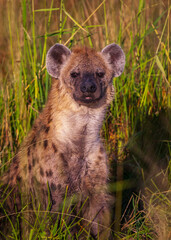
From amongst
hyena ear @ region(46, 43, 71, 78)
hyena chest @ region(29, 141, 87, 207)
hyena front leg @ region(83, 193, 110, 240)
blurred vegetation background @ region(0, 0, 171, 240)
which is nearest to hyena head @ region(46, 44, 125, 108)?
hyena ear @ region(46, 43, 71, 78)

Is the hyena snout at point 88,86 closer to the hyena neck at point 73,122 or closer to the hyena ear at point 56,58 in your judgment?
the hyena neck at point 73,122

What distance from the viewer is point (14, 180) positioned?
10.7ft

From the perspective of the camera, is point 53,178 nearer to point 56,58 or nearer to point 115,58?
point 56,58

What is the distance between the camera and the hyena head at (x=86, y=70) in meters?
3.28

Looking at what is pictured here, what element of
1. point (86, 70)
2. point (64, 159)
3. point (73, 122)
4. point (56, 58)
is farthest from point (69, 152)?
point (56, 58)

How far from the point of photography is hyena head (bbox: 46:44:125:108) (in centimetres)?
328

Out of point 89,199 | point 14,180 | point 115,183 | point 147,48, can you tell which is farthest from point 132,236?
point 147,48

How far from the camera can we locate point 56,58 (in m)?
3.56

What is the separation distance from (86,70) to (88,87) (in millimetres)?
262

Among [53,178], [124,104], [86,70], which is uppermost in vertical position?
[86,70]

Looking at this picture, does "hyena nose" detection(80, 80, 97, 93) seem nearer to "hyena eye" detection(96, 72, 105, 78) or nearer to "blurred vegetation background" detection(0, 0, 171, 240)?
"hyena eye" detection(96, 72, 105, 78)

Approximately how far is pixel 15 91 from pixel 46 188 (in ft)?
4.52

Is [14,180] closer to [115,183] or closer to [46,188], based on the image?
[46,188]

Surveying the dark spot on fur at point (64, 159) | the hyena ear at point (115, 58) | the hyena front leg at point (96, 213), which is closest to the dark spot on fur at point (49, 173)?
the dark spot on fur at point (64, 159)
